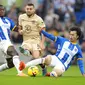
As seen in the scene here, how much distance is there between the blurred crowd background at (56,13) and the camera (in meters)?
23.3

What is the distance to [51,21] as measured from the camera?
23375mm

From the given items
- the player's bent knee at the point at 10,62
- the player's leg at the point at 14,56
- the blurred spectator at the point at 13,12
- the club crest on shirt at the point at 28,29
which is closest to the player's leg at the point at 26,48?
the club crest on shirt at the point at 28,29

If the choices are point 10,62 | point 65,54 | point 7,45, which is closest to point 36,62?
point 65,54

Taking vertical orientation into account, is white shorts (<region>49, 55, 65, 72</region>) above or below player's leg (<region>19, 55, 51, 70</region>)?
below

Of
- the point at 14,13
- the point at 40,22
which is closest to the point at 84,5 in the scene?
the point at 14,13

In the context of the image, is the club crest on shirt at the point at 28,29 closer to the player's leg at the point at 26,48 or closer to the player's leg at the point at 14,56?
the player's leg at the point at 26,48

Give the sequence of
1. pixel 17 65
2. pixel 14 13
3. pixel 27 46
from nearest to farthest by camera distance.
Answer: pixel 17 65 < pixel 27 46 < pixel 14 13

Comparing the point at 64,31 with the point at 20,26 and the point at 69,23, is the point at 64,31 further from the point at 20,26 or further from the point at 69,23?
the point at 20,26

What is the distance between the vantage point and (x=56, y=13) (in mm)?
24062

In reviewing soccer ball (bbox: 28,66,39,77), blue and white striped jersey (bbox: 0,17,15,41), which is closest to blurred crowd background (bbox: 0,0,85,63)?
blue and white striped jersey (bbox: 0,17,15,41)

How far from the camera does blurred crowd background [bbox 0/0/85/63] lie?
919 inches

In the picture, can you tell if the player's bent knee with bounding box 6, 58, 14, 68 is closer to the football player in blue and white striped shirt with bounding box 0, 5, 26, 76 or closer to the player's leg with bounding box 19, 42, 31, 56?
the football player in blue and white striped shirt with bounding box 0, 5, 26, 76

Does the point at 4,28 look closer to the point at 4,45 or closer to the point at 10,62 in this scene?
the point at 4,45

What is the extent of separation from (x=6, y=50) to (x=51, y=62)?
3.70ft
